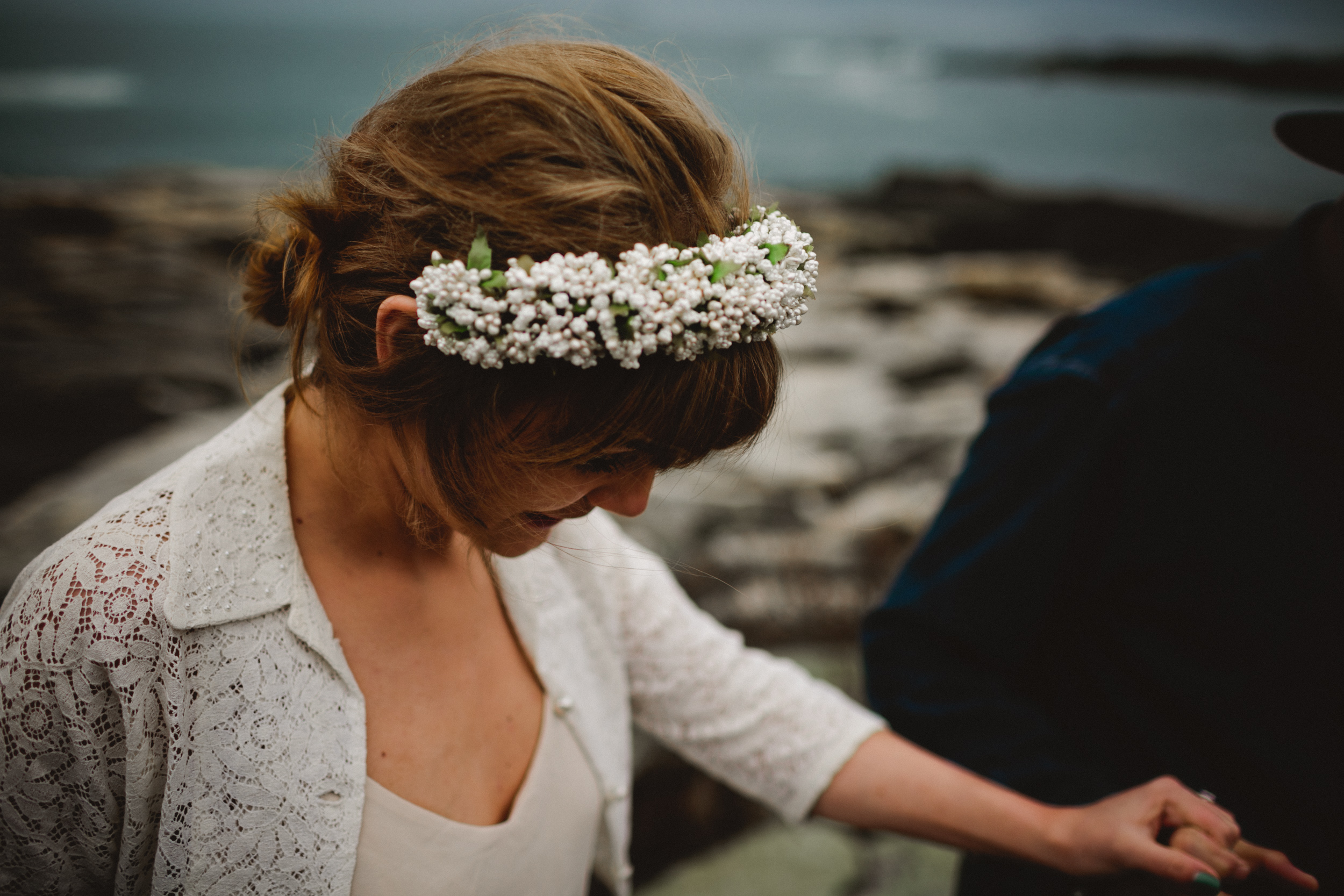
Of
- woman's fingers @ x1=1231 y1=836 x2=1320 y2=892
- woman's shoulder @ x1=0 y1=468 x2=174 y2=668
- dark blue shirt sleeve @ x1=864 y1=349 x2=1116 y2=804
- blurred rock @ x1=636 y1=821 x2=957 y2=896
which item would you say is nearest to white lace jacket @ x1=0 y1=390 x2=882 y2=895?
woman's shoulder @ x1=0 y1=468 x2=174 y2=668

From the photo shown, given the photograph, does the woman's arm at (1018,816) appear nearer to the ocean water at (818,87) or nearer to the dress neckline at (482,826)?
the dress neckline at (482,826)

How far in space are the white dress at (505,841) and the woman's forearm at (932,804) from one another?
489 millimetres

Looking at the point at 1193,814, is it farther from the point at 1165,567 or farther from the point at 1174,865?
the point at 1165,567

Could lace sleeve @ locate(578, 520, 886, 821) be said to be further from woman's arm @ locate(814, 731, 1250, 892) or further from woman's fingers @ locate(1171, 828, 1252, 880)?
woman's fingers @ locate(1171, 828, 1252, 880)

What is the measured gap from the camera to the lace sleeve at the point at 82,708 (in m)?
0.87

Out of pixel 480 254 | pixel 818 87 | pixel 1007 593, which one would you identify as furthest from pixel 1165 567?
Result: pixel 818 87

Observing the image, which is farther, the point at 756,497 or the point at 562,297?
the point at 756,497

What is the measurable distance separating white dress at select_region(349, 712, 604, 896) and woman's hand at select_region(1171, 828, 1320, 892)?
1.00 metres

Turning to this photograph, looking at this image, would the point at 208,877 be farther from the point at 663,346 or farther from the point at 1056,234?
the point at 1056,234

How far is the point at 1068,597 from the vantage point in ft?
4.66

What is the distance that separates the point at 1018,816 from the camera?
131 cm

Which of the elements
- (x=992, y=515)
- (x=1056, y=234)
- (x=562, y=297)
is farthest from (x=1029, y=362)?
(x=1056, y=234)

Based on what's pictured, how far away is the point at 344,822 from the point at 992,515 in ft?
4.05

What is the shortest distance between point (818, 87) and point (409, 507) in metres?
5.14
